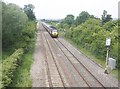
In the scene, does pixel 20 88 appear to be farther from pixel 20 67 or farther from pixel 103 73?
pixel 103 73

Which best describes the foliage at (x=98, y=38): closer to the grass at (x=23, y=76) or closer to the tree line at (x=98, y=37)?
the tree line at (x=98, y=37)

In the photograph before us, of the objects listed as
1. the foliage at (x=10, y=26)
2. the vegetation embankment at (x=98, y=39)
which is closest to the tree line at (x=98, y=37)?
the vegetation embankment at (x=98, y=39)

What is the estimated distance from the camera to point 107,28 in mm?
46875

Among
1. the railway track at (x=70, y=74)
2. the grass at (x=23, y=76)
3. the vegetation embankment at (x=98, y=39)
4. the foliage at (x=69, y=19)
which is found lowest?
the railway track at (x=70, y=74)

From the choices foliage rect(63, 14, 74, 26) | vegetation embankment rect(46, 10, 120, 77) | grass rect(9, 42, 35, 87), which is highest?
foliage rect(63, 14, 74, 26)

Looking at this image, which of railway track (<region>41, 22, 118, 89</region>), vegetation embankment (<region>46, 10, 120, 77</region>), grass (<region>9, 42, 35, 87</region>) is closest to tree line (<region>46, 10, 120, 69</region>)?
vegetation embankment (<region>46, 10, 120, 77</region>)

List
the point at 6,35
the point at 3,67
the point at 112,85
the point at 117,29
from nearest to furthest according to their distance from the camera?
the point at 3,67 → the point at 112,85 → the point at 117,29 → the point at 6,35

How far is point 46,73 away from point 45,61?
621 centimetres

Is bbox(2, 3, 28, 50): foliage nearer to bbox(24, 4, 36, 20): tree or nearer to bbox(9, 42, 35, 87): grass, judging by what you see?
bbox(9, 42, 35, 87): grass

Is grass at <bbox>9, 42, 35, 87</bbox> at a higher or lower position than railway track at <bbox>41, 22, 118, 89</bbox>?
higher

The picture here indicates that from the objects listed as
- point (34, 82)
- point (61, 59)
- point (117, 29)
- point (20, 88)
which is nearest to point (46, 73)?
point (34, 82)

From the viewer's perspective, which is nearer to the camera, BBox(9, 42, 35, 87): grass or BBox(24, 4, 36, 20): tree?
BBox(9, 42, 35, 87): grass

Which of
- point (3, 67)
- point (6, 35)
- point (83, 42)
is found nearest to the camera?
point (3, 67)

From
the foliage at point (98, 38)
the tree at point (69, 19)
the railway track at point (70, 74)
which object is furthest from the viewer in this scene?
the tree at point (69, 19)
